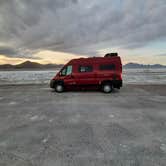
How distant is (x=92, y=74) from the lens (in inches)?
413

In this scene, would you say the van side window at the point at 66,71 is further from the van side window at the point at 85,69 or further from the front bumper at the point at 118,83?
the front bumper at the point at 118,83

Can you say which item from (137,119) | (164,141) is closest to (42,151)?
(164,141)

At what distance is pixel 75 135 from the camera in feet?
12.6

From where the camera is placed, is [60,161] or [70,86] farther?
[70,86]

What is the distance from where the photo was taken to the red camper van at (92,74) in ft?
33.6

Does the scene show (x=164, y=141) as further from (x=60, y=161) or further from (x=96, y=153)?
(x=60, y=161)

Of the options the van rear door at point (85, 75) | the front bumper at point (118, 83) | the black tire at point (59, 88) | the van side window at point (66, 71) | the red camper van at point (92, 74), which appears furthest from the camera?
the black tire at point (59, 88)

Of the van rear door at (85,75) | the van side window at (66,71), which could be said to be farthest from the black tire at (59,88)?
the van rear door at (85,75)

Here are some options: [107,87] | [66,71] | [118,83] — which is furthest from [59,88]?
[118,83]

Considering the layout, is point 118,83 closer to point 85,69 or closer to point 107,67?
point 107,67

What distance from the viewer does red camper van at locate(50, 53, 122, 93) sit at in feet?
33.6

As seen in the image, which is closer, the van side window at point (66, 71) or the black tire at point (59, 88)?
the van side window at point (66, 71)

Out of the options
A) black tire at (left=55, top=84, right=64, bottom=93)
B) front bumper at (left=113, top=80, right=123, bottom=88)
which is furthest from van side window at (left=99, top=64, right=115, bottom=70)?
black tire at (left=55, top=84, right=64, bottom=93)

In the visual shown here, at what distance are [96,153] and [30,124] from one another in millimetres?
2536
